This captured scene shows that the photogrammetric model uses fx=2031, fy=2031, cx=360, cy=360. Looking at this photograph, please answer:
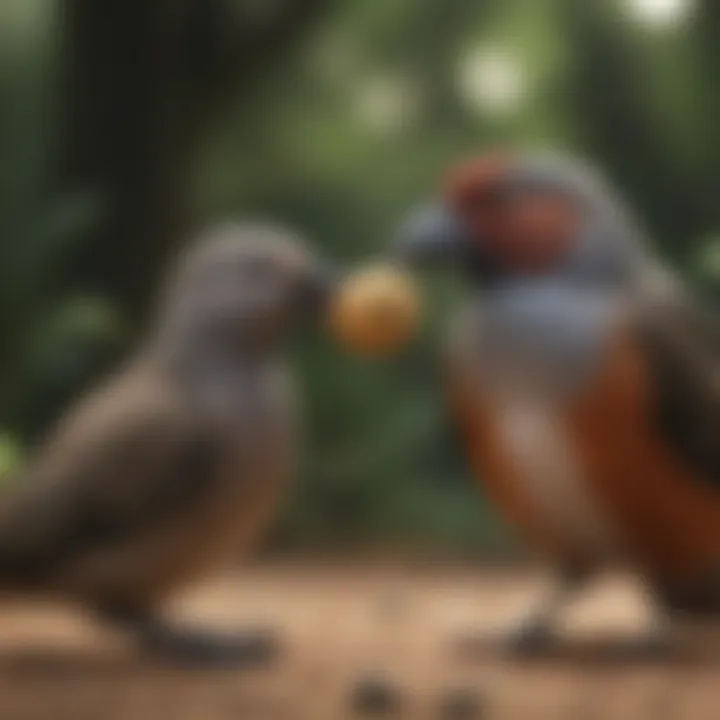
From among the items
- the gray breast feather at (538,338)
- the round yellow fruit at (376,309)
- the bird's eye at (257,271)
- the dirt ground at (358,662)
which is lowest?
the dirt ground at (358,662)

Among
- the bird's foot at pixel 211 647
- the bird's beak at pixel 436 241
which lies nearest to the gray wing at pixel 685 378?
the bird's beak at pixel 436 241

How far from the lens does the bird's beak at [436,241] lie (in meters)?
1.12

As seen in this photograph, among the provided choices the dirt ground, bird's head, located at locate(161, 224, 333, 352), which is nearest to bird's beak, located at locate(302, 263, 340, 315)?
bird's head, located at locate(161, 224, 333, 352)

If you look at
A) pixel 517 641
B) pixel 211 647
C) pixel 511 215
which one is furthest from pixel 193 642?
pixel 511 215

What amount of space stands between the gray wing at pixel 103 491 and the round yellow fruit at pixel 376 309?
0.33ft

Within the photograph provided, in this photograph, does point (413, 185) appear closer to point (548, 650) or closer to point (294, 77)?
point (294, 77)

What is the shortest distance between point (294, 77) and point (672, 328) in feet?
0.87

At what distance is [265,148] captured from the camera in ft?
3.92

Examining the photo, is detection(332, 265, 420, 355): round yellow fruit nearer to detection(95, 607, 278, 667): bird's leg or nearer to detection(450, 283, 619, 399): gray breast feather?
detection(450, 283, 619, 399): gray breast feather

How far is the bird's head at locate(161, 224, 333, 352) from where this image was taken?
43.2 inches

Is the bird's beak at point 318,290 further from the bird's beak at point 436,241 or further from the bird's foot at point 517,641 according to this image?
the bird's foot at point 517,641

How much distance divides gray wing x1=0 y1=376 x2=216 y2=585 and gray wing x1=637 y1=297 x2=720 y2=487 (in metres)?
0.25

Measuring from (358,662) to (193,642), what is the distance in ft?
0.31

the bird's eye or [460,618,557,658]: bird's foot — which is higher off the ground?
the bird's eye
